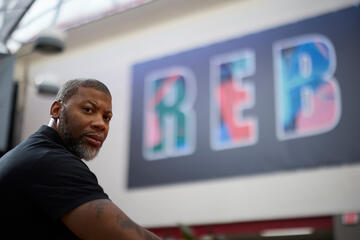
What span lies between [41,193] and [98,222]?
16 centimetres

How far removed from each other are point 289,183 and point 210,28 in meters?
3.08

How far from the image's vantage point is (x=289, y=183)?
7582mm

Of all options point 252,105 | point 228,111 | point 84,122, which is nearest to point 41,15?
point 228,111

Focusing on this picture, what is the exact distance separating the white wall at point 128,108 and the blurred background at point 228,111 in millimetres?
21

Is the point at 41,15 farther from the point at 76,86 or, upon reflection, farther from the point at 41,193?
the point at 41,193

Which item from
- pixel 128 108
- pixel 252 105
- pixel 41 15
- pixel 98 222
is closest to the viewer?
pixel 98 222

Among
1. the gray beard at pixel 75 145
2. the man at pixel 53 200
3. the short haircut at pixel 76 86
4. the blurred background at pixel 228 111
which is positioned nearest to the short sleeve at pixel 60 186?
the man at pixel 53 200

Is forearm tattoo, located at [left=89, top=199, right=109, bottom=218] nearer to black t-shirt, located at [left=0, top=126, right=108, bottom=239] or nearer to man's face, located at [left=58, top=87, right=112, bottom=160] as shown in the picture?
black t-shirt, located at [left=0, top=126, right=108, bottom=239]

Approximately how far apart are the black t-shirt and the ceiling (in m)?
2.38

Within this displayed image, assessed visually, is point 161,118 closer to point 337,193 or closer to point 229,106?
point 229,106

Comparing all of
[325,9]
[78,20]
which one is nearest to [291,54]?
[325,9]

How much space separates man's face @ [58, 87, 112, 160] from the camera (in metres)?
1.51

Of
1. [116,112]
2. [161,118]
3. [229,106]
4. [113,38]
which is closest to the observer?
[229,106]

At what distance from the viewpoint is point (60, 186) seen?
1.28 m
